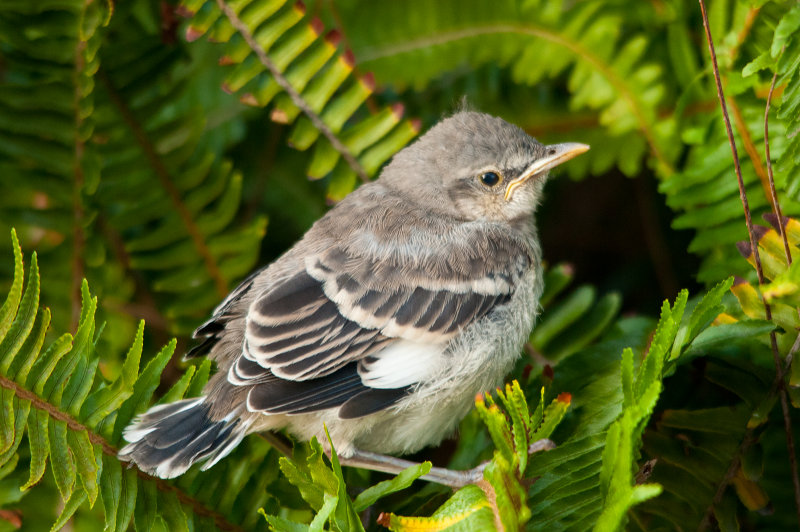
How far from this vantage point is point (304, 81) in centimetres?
244

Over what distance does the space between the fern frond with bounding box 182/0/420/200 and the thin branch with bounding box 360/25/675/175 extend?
1.61 ft

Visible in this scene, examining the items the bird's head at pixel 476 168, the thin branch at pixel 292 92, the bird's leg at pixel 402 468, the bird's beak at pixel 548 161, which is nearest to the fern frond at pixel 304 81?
the thin branch at pixel 292 92

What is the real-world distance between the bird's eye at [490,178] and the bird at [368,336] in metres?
0.04

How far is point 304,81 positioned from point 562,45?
91cm

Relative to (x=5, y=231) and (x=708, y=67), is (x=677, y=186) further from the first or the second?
(x=5, y=231)

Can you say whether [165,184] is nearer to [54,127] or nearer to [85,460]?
[54,127]

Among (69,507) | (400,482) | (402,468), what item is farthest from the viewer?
(402,468)

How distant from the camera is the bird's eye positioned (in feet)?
8.06

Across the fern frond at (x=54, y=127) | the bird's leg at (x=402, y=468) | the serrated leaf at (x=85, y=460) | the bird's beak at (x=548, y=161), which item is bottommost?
the bird's leg at (x=402, y=468)

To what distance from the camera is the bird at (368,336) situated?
6.35 feet

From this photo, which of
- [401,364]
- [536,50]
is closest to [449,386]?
[401,364]

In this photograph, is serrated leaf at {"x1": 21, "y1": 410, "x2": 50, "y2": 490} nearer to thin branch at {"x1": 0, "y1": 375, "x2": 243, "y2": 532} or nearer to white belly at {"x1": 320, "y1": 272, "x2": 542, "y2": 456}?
thin branch at {"x1": 0, "y1": 375, "x2": 243, "y2": 532}

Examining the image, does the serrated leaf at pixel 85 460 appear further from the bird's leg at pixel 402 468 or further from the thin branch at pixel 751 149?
the thin branch at pixel 751 149

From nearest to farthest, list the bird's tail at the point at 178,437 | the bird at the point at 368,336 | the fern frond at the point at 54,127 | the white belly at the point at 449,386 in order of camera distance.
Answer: the bird's tail at the point at 178,437 < the bird at the point at 368,336 < the white belly at the point at 449,386 < the fern frond at the point at 54,127
